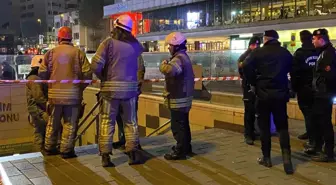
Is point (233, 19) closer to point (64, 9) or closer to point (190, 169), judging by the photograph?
point (190, 169)

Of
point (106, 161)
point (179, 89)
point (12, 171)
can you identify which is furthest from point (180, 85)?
point (12, 171)

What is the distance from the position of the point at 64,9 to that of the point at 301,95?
403ft

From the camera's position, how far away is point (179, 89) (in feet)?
17.9

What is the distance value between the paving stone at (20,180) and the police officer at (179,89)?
182cm

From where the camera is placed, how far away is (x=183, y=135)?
5.55 m

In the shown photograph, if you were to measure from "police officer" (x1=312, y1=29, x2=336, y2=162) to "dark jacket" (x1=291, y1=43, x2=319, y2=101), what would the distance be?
341mm

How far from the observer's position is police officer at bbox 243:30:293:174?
489cm

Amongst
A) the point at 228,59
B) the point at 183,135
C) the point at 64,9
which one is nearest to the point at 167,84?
the point at 183,135

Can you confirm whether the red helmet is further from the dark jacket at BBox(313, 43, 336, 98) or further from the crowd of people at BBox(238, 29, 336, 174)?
the dark jacket at BBox(313, 43, 336, 98)

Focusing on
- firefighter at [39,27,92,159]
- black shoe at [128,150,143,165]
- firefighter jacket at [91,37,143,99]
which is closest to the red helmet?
firefighter at [39,27,92,159]

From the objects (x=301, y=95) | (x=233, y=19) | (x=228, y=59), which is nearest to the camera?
(x=301, y=95)

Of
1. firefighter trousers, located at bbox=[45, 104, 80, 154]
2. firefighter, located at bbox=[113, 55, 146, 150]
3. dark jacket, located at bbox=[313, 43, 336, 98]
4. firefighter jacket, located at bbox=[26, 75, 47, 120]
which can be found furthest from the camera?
firefighter jacket, located at bbox=[26, 75, 47, 120]

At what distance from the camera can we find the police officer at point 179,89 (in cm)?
537

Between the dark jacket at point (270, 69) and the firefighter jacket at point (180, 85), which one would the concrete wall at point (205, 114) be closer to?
the firefighter jacket at point (180, 85)
